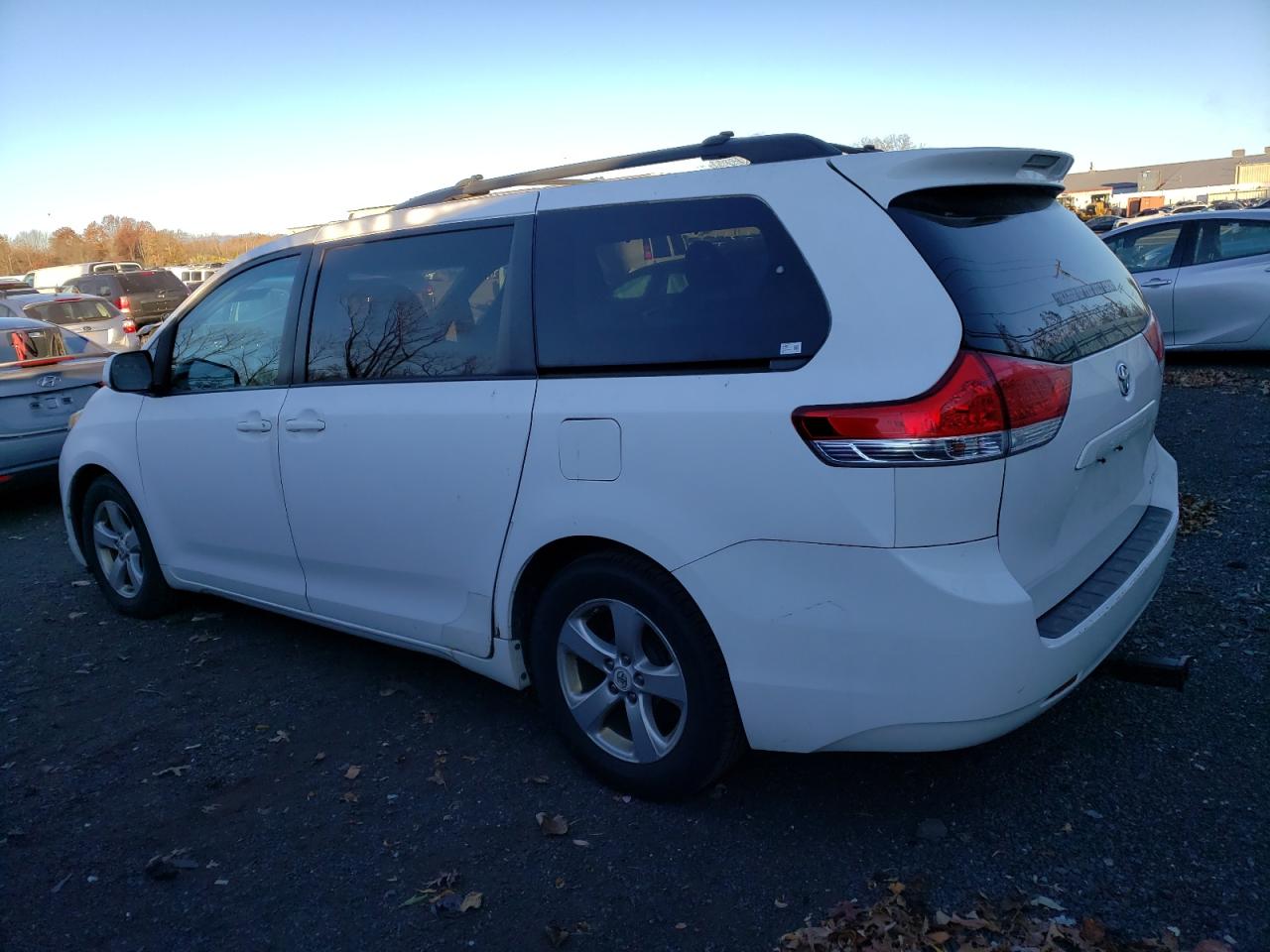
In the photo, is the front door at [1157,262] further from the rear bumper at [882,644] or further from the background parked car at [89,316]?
the background parked car at [89,316]

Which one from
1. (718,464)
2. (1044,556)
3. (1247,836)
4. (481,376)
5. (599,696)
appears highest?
(481,376)

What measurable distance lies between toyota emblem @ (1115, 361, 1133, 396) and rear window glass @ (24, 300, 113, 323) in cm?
1716

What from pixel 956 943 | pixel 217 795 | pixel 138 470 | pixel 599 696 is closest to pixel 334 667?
pixel 217 795

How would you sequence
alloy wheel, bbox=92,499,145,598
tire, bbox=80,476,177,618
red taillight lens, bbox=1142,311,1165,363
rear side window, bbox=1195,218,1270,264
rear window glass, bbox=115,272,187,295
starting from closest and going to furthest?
red taillight lens, bbox=1142,311,1165,363, tire, bbox=80,476,177,618, alloy wheel, bbox=92,499,145,598, rear side window, bbox=1195,218,1270,264, rear window glass, bbox=115,272,187,295

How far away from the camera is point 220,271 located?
4.59 meters

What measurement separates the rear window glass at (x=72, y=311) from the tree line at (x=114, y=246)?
53543mm

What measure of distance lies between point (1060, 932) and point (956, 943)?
0.26 m

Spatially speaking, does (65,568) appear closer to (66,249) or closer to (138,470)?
(138,470)

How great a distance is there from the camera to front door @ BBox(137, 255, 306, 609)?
14.0ft

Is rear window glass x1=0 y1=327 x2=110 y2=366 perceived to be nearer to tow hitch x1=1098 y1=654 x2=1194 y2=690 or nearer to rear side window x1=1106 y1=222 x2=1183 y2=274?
tow hitch x1=1098 y1=654 x2=1194 y2=690

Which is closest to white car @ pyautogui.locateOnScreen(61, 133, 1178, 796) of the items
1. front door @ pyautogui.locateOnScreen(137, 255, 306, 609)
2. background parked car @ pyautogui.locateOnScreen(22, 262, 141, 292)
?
front door @ pyautogui.locateOnScreen(137, 255, 306, 609)

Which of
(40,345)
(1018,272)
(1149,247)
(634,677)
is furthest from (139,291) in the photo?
(1018,272)

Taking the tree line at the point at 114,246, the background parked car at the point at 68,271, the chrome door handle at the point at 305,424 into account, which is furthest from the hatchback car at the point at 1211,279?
the tree line at the point at 114,246

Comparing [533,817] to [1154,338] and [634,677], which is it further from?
[1154,338]
